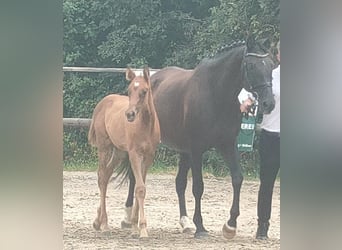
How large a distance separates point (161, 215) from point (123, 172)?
0.38m

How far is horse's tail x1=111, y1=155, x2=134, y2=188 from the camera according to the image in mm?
4496

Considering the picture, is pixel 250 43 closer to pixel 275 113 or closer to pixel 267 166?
pixel 275 113

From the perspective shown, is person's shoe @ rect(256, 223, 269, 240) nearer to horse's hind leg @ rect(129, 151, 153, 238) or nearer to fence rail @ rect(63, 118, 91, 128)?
horse's hind leg @ rect(129, 151, 153, 238)

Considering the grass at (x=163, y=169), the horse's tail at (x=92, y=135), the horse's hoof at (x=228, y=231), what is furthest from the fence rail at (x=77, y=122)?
the horse's hoof at (x=228, y=231)

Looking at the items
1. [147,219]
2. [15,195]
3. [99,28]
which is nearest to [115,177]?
[147,219]

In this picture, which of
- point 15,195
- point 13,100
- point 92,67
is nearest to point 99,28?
point 92,67

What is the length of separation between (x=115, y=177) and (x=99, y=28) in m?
0.97

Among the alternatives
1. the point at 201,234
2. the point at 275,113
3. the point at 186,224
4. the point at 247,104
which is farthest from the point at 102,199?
the point at 275,113

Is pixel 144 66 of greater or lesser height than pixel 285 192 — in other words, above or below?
above

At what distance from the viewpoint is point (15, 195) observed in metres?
4.35

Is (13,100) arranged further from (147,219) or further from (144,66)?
(147,219)

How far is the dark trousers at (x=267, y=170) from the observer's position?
440 centimetres

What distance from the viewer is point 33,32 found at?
14.3 feet

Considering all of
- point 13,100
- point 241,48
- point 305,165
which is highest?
point 241,48
